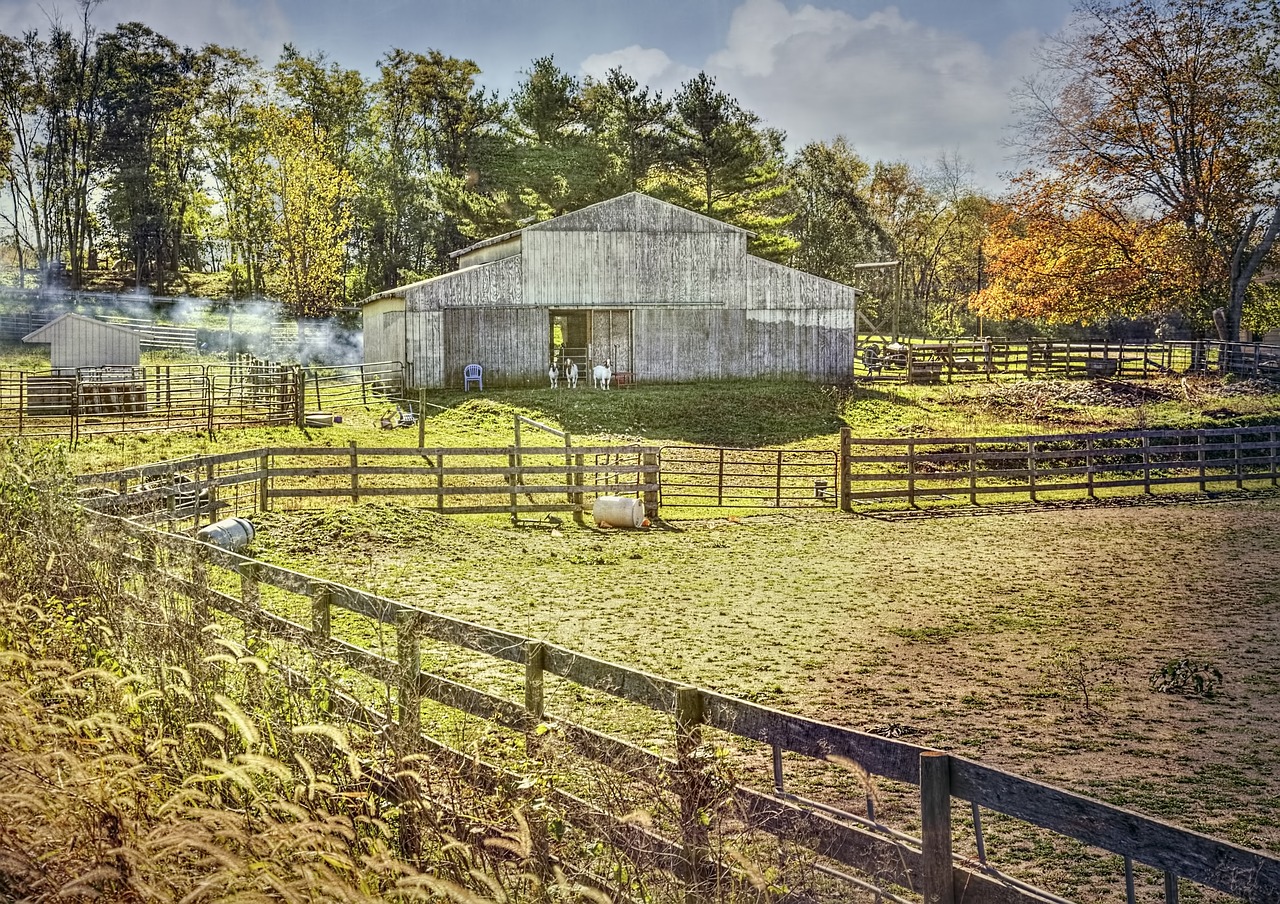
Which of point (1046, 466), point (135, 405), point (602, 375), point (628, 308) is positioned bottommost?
point (1046, 466)

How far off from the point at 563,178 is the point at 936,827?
5150cm

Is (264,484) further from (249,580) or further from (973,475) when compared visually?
(973,475)

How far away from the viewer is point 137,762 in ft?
13.8

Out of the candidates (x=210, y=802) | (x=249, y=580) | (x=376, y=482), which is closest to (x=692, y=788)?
(x=210, y=802)

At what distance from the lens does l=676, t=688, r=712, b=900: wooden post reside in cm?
404

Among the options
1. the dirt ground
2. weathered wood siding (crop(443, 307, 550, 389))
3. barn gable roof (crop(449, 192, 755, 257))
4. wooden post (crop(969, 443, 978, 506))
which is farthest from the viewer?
barn gable roof (crop(449, 192, 755, 257))

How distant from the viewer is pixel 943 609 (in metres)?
12.7

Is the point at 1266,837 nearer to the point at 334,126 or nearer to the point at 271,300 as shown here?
the point at 271,300

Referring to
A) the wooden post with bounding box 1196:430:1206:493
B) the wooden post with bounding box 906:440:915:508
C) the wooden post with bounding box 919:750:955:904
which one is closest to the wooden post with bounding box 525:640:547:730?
the wooden post with bounding box 919:750:955:904

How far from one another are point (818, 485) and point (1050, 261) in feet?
85.4

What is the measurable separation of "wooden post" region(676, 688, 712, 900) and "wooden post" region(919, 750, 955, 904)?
809 millimetres

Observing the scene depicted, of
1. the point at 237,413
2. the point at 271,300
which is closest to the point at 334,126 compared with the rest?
the point at 271,300

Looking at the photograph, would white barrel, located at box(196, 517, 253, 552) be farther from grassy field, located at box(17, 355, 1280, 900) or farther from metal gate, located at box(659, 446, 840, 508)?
metal gate, located at box(659, 446, 840, 508)

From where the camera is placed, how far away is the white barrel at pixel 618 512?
61.6ft
